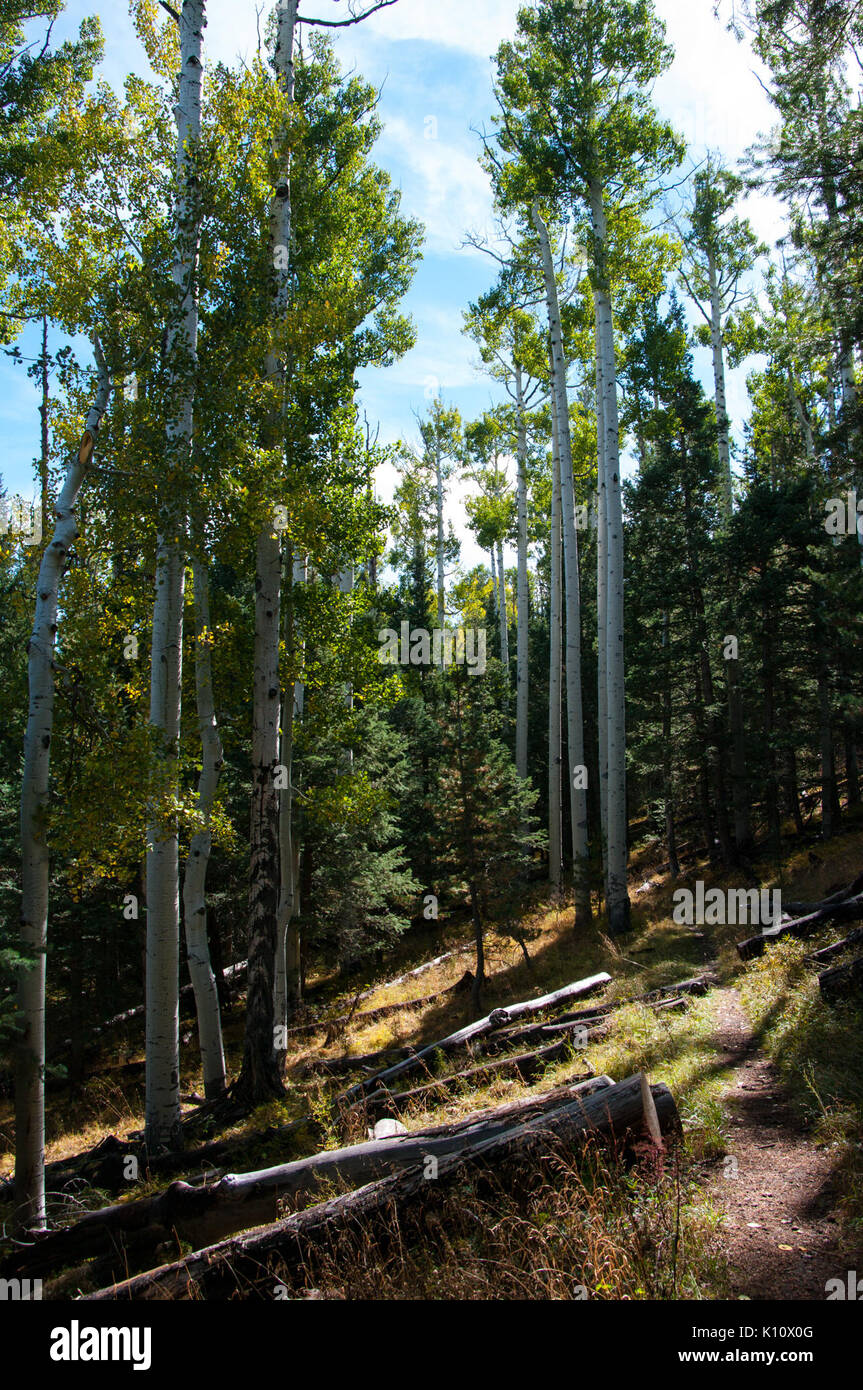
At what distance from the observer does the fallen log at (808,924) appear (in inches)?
363

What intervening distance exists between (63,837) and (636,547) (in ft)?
58.3

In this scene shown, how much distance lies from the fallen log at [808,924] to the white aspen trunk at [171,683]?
7802 millimetres

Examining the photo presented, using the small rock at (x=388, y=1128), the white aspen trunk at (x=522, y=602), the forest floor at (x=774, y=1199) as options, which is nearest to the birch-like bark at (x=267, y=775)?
the small rock at (x=388, y=1128)

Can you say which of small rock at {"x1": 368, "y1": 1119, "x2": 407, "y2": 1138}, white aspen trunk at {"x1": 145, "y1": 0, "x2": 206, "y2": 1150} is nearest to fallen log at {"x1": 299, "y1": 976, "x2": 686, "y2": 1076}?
small rock at {"x1": 368, "y1": 1119, "x2": 407, "y2": 1138}

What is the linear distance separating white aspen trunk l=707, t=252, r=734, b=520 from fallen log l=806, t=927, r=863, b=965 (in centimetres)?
1564

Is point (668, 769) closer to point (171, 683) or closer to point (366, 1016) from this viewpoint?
point (366, 1016)

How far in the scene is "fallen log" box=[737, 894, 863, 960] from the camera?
30.2 ft

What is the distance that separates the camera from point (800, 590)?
60.9ft

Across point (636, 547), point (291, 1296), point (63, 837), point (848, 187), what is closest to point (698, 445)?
point (636, 547)

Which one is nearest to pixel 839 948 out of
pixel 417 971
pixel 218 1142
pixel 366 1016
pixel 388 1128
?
pixel 388 1128

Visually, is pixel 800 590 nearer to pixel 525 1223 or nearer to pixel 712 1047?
pixel 712 1047

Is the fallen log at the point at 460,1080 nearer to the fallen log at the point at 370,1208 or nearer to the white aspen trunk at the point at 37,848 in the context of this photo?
the fallen log at the point at 370,1208
